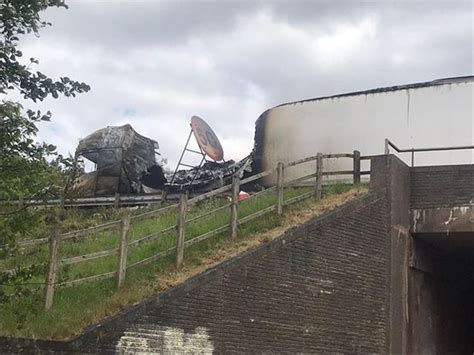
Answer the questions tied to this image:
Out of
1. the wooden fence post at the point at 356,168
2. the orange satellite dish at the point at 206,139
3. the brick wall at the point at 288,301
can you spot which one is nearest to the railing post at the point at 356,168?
the wooden fence post at the point at 356,168

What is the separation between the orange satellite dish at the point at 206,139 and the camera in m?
21.6

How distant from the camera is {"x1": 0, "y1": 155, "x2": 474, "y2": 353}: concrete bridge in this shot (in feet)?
35.6

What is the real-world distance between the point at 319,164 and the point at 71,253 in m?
5.64

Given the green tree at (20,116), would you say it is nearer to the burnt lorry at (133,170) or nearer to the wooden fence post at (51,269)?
the wooden fence post at (51,269)

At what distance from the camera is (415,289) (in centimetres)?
1691

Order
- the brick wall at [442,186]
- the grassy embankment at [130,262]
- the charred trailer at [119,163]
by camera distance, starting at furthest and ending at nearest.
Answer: the charred trailer at [119,163]
the brick wall at [442,186]
the grassy embankment at [130,262]

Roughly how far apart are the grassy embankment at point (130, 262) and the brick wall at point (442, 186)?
5.89ft

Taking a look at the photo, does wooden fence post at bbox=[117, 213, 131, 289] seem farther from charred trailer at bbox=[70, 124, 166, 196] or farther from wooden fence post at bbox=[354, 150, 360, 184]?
charred trailer at bbox=[70, 124, 166, 196]

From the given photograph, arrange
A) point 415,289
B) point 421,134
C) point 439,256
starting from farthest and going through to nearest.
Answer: point 421,134, point 439,256, point 415,289

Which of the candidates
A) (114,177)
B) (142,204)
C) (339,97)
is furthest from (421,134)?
(114,177)

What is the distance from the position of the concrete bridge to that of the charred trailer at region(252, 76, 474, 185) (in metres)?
3.42

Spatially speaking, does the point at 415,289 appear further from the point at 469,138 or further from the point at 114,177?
the point at 114,177

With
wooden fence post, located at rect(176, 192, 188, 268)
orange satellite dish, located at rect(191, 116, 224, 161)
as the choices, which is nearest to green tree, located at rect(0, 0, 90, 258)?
wooden fence post, located at rect(176, 192, 188, 268)

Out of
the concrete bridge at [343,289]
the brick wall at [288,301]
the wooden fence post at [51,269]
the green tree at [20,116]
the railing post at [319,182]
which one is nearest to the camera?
the green tree at [20,116]
